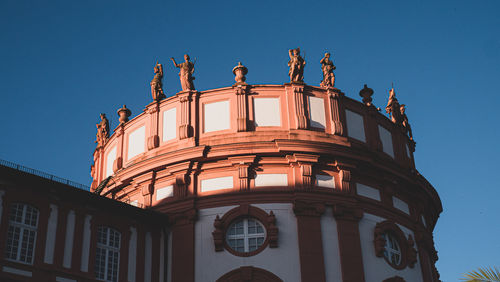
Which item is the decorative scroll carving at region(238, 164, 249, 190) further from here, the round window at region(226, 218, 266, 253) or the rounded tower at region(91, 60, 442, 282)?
the round window at region(226, 218, 266, 253)

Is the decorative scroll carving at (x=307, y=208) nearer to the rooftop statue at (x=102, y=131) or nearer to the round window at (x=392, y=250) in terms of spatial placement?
the round window at (x=392, y=250)

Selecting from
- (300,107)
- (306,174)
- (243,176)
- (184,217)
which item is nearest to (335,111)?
(300,107)

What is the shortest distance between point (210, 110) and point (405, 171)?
31.4 feet

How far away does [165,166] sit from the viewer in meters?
27.4

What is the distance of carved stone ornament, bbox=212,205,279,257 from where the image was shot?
24.9m

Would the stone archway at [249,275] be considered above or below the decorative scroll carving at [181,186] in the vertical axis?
below

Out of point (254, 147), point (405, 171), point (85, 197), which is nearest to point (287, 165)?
point (254, 147)

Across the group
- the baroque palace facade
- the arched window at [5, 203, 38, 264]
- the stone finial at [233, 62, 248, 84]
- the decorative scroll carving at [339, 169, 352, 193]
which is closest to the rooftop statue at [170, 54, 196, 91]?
the baroque palace facade

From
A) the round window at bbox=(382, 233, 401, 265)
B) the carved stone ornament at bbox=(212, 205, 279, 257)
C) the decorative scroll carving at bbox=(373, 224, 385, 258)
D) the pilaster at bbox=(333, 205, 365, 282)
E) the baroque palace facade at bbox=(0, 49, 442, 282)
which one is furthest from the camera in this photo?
the round window at bbox=(382, 233, 401, 265)

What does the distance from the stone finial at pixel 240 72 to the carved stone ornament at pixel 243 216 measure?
6494 mm

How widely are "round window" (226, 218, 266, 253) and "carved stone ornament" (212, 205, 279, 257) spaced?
0.67 feet

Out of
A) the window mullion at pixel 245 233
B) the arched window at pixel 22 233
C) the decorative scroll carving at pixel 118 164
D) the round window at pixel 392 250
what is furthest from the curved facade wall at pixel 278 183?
the arched window at pixel 22 233

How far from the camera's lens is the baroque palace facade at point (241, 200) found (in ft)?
75.6

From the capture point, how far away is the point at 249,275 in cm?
2438
